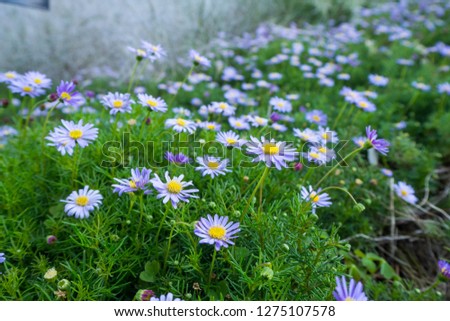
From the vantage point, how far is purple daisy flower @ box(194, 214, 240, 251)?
1152 mm

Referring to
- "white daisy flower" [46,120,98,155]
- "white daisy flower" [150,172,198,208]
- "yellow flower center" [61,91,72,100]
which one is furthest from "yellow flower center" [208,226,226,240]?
"yellow flower center" [61,91,72,100]

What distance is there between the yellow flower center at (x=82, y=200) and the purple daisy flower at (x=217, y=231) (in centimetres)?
38

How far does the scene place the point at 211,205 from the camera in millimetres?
1287

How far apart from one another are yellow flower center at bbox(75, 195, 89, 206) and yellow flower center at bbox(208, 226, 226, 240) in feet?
1.38

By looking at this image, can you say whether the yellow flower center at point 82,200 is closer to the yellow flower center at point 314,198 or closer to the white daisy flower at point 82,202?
the white daisy flower at point 82,202

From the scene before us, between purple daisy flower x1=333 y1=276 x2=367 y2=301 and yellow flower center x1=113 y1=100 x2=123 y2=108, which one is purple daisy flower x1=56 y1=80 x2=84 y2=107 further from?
purple daisy flower x1=333 y1=276 x2=367 y2=301

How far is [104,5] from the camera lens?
4254mm

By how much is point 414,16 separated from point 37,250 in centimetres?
486

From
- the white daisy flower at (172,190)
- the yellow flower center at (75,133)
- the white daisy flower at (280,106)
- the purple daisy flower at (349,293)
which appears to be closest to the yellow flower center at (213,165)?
the white daisy flower at (172,190)

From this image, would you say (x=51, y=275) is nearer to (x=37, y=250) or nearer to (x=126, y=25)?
(x=37, y=250)

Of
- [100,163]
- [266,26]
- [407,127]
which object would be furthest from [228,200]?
[266,26]

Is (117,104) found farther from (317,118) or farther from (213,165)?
(317,118)

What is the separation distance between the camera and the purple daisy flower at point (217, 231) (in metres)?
1.15

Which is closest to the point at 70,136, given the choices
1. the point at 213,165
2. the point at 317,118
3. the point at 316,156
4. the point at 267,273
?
the point at 213,165
